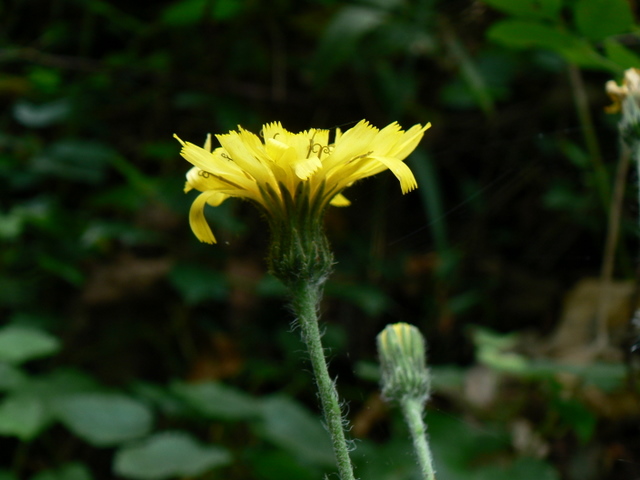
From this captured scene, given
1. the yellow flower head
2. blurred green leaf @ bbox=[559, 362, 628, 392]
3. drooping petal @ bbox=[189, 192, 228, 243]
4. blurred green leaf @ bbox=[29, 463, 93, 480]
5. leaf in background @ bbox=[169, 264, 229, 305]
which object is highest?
leaf in background @ bbox=[169, 264, 229, 305]

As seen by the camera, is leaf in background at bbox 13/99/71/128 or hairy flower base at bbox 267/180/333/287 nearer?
hairy flower base at bbox 267/180/333/287

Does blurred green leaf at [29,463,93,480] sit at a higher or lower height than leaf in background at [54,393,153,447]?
lower

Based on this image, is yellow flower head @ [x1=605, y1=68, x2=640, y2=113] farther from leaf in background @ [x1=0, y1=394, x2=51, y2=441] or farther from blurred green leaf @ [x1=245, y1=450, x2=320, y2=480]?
leaf in background @ [x1=0, y1=394, x2=51, y2=441]

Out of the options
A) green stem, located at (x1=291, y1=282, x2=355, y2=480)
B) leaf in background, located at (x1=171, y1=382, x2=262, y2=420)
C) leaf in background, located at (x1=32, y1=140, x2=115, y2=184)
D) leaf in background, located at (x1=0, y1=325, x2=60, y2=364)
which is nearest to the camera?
green stem, located at (x1=291, y1=282, x2=355, y2=480)

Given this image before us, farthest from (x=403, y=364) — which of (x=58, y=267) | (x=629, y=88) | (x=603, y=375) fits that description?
(x=58, y=267)

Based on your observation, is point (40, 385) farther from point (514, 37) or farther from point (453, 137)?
point (453, 137)

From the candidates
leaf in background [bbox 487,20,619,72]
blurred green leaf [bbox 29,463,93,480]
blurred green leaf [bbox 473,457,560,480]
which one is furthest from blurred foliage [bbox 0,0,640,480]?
leaf in background [bbox 487,20,619,72]

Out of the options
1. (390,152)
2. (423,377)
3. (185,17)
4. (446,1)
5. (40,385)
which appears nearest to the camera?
(390,152)

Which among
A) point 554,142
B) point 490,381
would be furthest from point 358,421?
point 554,142

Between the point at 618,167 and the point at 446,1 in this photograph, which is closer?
the point at 618,167
